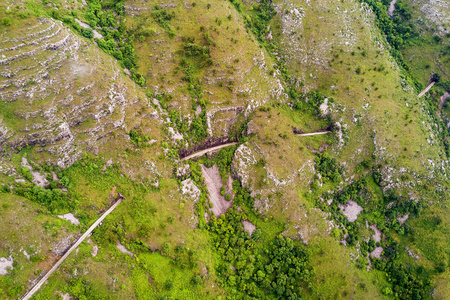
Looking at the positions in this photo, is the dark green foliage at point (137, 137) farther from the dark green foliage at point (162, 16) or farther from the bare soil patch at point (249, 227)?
the bare soil patch at point (249, 227)

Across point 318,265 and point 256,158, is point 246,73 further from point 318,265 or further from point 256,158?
point 318,265

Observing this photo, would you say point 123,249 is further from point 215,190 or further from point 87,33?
point 87,33

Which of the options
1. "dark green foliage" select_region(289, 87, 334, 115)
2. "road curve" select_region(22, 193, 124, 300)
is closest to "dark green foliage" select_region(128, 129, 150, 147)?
"road curve" select_region(22, 193, 124, 300)

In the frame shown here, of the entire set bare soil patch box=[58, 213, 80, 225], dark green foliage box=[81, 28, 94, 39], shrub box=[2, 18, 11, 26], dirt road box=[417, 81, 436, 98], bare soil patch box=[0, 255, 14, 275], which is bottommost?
bare soil patch box=[58, 213, 80, 225]

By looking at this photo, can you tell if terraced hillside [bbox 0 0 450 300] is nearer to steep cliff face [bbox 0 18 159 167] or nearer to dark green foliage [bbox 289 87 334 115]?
steep cliff face [bbox 0 18 159 167]

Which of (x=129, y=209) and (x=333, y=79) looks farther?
(x=333, y=79)

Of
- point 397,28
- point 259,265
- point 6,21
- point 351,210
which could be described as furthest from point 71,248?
point 397,28

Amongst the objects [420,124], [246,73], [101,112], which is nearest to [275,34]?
[246,73]
